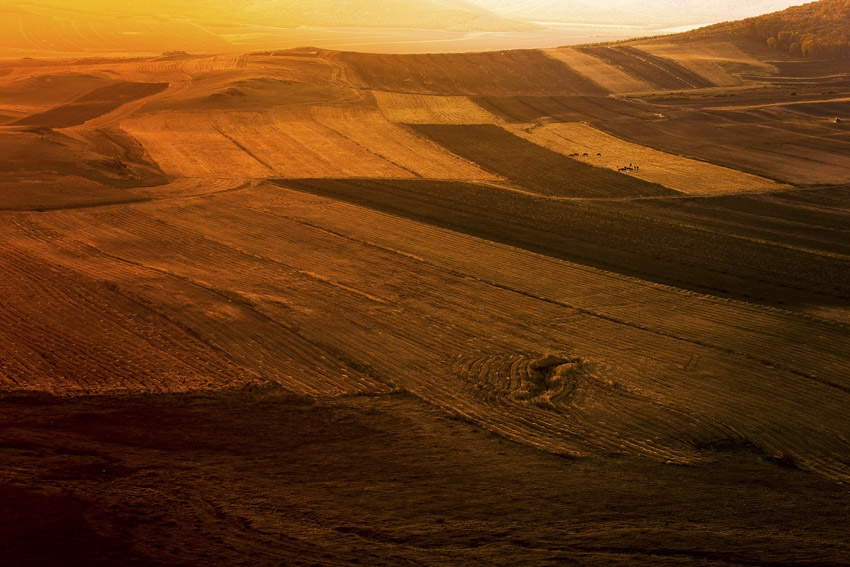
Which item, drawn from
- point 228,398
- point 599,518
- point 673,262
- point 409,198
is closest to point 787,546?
point 599,518

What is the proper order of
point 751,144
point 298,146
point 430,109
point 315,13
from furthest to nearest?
point 315,13, point 430,109, point 751,144, point 298,146

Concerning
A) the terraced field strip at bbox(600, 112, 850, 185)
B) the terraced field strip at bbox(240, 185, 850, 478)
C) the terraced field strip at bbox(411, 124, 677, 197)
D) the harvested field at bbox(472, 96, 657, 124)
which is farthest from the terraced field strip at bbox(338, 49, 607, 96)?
the terraced field strip at bbox(240, 185, 850, 478)

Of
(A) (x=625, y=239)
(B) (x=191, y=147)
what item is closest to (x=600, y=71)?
(B) (x=191, y=147)

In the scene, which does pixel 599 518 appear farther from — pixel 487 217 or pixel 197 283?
pixel 487 217

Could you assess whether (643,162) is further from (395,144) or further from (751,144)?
(395,144)

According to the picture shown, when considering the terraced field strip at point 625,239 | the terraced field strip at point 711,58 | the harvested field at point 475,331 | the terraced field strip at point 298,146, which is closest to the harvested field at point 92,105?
the terraced field strip at point 298,146

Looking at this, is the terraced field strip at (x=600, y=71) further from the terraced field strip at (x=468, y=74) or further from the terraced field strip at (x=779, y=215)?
the terraced field strip at (x=779, y=215)
